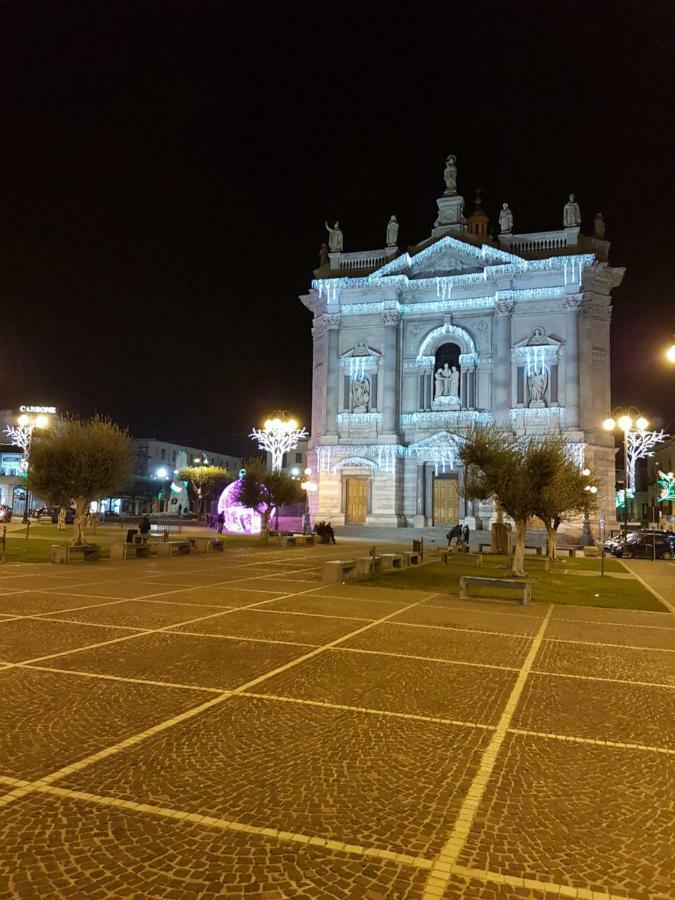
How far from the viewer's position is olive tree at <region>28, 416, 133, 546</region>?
25906 mm

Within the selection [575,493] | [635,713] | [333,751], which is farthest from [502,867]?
[575,493]

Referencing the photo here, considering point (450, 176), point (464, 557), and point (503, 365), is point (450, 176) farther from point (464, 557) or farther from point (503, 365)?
point (464, 557)

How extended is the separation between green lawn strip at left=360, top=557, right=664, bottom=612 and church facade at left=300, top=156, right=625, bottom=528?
24.7 m

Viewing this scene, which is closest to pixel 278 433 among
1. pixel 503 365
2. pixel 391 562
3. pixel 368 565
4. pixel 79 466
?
pixel 503 365

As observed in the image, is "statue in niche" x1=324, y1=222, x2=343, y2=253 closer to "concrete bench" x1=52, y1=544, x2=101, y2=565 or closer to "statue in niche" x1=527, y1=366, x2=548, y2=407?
"statue in niche" x1=527, y1=366, x2=548, y2=407

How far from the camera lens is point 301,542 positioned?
113 ft

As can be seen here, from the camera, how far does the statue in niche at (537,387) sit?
47844 mm

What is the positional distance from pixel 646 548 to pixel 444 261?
28.0 m

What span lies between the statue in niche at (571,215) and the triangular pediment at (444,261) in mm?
5692

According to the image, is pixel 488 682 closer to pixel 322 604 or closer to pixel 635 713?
pixel 635 713

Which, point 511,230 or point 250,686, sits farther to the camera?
point 511,230

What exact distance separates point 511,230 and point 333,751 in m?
52.2

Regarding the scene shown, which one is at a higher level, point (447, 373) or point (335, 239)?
point (335, 239)

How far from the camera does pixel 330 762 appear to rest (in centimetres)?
536
